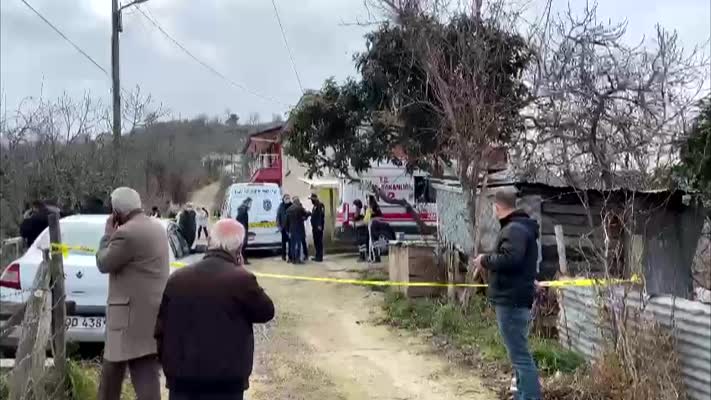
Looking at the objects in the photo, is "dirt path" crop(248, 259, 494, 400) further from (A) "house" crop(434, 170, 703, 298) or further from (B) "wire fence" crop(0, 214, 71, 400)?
(A) "house" crop(434, 170, 703, 298)

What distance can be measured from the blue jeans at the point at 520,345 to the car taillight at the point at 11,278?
194 inches

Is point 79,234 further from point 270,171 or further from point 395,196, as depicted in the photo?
point 270,171

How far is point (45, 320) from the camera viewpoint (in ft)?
21.3

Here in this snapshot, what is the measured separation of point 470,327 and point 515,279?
4287 millimetres

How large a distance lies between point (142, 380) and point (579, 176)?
892 cm

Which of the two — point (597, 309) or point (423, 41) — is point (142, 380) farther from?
point (423, 41)

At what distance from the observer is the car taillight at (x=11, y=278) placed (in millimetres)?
8938

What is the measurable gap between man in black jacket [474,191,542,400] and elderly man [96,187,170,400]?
2.34m

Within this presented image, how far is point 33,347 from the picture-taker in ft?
20.7

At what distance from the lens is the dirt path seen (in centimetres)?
810

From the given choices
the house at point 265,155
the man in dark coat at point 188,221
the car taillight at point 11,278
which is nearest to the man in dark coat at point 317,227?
the man in dark coat at point 188,221

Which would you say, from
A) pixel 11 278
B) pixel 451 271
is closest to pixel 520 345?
pixel 11 278

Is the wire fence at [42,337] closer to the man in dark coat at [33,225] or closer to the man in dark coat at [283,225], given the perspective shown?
the man in dark coat at [33,225]

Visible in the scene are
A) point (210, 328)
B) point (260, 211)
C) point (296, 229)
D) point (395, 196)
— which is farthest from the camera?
point (395, 196)
